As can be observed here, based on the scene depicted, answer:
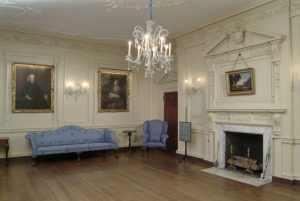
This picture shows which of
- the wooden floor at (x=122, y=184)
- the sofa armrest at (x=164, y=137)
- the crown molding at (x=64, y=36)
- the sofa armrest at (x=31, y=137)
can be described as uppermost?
the crown molding at (x=64, y=36)

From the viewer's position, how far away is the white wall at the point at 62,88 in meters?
6.96

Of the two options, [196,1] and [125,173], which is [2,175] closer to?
[125,173]

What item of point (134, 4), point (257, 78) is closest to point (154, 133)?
point (257, 78)

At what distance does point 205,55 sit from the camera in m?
6.52

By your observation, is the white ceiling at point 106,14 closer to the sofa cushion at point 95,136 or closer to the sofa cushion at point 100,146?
the sofa cushion at point 95,136

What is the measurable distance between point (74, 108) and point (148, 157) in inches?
114

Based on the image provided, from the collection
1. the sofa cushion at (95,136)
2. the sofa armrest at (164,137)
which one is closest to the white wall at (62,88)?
the sofa cushion at (95,136)

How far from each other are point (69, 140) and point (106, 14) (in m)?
3.93

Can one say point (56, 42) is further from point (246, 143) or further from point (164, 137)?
point (246, 143)

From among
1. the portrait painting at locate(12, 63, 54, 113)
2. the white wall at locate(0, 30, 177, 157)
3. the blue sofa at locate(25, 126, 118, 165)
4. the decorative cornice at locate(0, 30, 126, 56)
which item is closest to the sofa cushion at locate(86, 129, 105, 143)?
the blue sofa at locate(25, 126, 118, 165)

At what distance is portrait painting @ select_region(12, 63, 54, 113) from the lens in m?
7.03

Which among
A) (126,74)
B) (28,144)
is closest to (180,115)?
(126,74)

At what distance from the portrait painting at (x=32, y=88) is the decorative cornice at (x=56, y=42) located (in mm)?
720

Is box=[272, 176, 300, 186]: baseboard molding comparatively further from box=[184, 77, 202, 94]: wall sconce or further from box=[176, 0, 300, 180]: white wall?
box=[184, 77, 202, 94]: wall sconce
